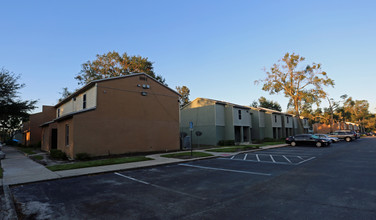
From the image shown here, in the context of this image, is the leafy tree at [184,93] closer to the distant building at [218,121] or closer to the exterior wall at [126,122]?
the distant building at [218,121]

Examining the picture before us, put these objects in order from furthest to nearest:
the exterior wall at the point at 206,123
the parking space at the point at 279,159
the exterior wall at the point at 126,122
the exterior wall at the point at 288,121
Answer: the exterior wall at the point at 288,121 < the exterior wall at the point at 206,123 < the exterior wall at the point at 126,122 < the parking space at the point at 279,159

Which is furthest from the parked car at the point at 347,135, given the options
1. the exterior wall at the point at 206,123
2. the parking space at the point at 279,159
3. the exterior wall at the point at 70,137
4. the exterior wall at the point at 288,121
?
the exterior wall at the point at 70,137

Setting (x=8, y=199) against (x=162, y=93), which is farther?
(x=162, y=93)

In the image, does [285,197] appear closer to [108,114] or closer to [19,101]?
[108,114]

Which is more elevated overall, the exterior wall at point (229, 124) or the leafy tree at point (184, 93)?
the leafy tree at point (184, 93)

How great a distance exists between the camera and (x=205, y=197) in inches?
236

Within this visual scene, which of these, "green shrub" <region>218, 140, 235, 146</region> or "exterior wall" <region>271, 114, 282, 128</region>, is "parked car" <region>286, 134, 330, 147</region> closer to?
"green shrub" <region>218, 140, 235, 146</region>

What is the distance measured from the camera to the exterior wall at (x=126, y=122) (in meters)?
15.1

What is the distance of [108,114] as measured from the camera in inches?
647

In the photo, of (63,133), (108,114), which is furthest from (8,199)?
(63,133)

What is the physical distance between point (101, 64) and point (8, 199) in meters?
34.0

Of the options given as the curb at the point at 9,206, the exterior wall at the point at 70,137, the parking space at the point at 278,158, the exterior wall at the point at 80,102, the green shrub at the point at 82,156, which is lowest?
the parking space at the point at 278,158

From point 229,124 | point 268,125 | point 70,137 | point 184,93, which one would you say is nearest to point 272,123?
point 268,125

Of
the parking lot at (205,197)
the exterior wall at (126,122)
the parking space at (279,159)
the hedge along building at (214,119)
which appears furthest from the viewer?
the hedge along building at (214,119)
